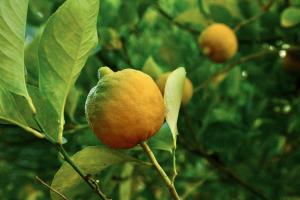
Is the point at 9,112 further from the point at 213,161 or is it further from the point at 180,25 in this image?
the point at 180,25

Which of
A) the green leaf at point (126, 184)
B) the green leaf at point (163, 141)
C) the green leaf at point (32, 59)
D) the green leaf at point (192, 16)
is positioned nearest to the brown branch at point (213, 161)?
the green leaf at point (126, 184)

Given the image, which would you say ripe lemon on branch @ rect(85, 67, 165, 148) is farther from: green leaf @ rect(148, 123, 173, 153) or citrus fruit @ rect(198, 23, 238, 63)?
citrus fruit @ rect(198, 23, 238, 63)

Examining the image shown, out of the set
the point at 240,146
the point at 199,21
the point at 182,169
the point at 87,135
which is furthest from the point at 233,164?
the point at 87,135

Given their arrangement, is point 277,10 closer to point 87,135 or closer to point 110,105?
point 87,135

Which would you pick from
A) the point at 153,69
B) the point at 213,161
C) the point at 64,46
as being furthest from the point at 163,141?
the point at 213,161

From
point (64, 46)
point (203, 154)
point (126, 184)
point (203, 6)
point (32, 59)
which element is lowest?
point (203, 154)

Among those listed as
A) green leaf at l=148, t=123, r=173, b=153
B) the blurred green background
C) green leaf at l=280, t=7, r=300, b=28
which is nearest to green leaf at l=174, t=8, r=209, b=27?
the blurred green background

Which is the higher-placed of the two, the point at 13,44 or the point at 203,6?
the point at 13,44
